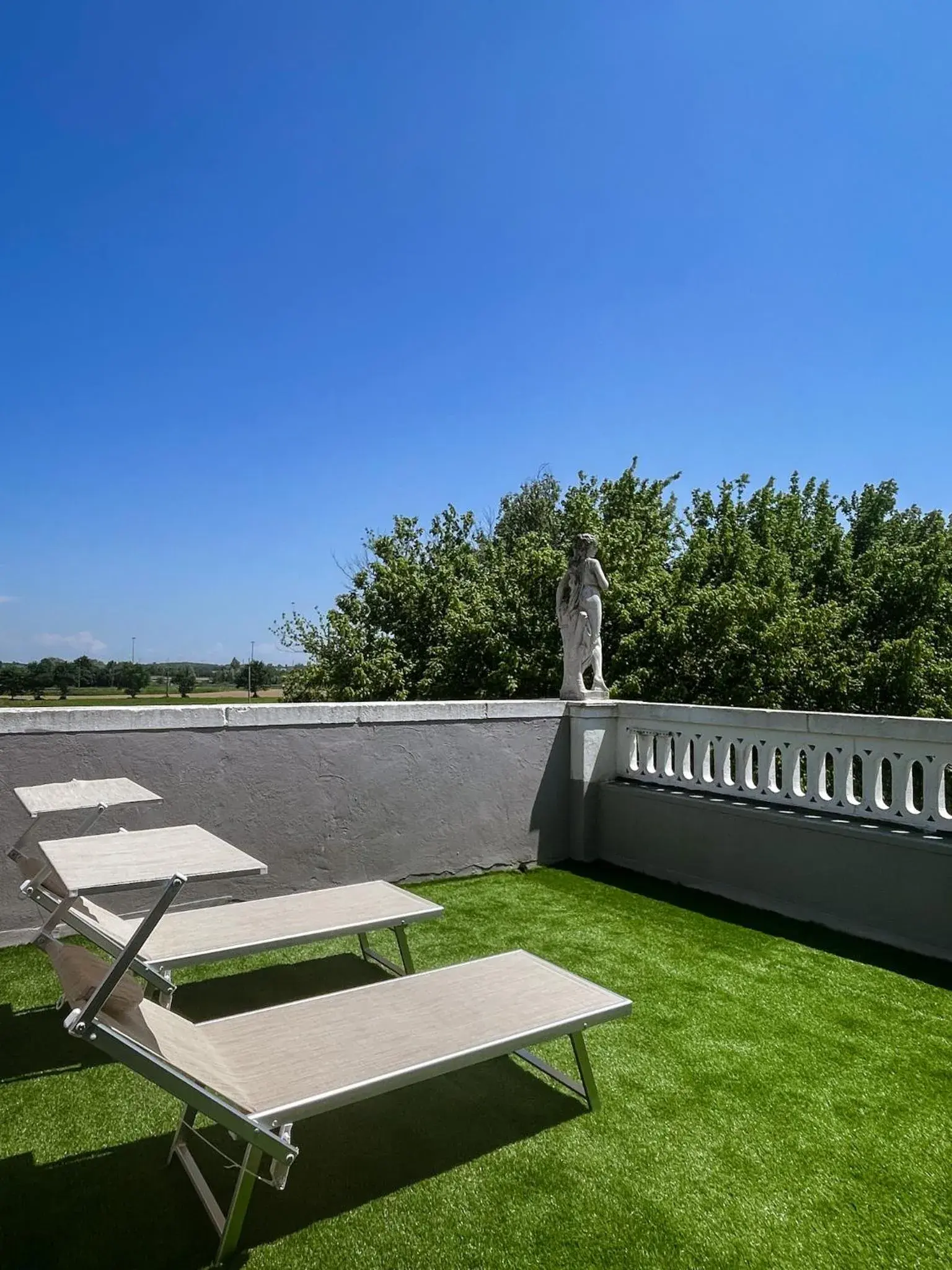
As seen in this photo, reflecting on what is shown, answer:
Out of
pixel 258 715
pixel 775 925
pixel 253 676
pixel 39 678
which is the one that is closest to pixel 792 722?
pixel 775 925

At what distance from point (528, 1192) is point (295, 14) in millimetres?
8665

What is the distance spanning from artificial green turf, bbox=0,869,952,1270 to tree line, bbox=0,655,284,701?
12473 mm

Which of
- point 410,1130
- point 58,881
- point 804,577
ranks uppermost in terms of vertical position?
point 804,577

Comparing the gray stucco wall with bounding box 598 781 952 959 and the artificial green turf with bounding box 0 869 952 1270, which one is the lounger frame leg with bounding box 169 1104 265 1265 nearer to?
the artificial green turf with bounding box 0 869 952 1270

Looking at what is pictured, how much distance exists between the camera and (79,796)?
346 cm

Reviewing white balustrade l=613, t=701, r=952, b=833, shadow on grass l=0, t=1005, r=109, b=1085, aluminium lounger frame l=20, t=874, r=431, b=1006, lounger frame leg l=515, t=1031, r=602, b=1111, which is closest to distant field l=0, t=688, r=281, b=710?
shadow on grass l=0, t=1005, r=109, b=1085

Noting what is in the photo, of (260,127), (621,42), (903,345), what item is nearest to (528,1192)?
(621,42)

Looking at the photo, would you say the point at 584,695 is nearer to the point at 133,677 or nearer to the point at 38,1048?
the point at 38,1048

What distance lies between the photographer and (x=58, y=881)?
2742 mm

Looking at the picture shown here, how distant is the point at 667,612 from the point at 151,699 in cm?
897

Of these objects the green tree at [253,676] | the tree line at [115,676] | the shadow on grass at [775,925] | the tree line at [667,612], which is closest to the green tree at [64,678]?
the tree line at [115,676]

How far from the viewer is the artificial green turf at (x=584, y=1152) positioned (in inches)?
80.0

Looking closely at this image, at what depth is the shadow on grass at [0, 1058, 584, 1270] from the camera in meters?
2.03

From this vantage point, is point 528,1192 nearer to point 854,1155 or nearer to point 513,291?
point 854,1155
